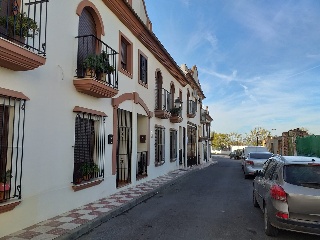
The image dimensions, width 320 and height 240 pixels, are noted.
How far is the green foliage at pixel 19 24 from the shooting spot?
5.15 meters

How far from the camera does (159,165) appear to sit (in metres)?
15.4

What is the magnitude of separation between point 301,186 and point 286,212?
1.78ft

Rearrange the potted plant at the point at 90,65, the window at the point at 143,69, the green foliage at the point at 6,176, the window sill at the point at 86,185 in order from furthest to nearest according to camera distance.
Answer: the window at the point at 143,69
the potted plant at the point at 90,65
the window sill at the point at 86,185
the green foliage at the point at 6,176

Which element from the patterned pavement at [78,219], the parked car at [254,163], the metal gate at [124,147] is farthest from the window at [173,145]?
the patterned pavement at [78,219]

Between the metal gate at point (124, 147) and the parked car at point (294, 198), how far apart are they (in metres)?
6.73

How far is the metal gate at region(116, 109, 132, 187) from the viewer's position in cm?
1150

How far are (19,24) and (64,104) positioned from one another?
2210 mm

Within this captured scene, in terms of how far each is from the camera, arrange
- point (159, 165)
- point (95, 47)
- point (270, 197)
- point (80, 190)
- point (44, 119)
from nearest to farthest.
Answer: point (270, 197)
point (44, 119)
point (80, 190)
point (95, 47)
point (159, 165)

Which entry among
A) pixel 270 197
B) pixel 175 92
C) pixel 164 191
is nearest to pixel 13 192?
pixel 270 197

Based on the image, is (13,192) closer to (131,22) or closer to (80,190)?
(80,190)

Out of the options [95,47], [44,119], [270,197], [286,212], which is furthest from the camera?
[95,47]

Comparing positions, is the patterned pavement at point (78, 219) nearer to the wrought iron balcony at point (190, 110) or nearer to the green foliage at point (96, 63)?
the green foliage at point (96, 63)

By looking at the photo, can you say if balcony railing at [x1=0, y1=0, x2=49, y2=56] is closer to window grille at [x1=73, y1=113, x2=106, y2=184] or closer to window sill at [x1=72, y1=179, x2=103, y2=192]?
window grille at [x1=73, y1=113, x2=106, y2=184]

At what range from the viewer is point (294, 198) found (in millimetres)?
4941
